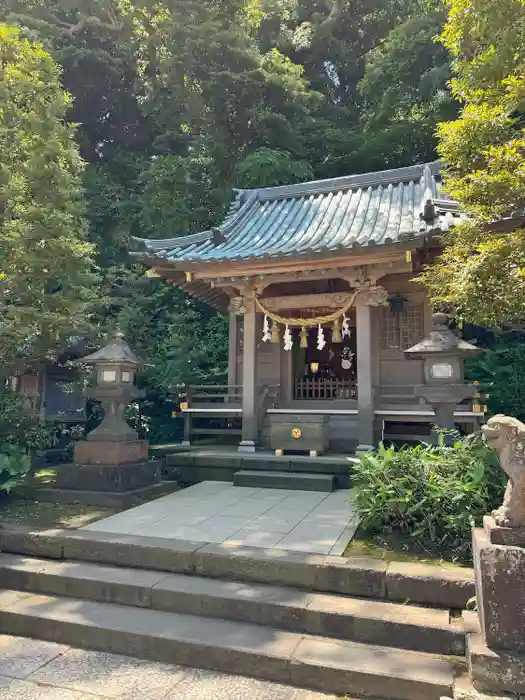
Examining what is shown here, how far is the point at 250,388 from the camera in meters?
9.41

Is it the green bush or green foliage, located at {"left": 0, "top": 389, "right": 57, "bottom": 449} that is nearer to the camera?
the green bush

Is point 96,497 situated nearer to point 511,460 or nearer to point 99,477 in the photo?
point 99,477

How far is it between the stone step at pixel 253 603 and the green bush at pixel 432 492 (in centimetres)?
89

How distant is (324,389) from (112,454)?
19.3ft

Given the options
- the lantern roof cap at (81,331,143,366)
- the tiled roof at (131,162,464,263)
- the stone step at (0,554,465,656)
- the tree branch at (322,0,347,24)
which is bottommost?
the stone step at (0,554,465,656)

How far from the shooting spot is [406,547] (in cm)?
457

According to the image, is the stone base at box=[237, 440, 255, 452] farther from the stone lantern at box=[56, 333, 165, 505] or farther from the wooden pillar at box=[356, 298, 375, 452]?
the wooden pillar at box=[356, 298, 375, 452]

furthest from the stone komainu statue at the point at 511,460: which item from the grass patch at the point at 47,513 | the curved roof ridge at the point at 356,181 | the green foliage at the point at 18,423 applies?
the curved roof ridge at the point at 356,181

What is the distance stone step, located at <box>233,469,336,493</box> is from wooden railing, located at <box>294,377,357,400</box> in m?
3.23

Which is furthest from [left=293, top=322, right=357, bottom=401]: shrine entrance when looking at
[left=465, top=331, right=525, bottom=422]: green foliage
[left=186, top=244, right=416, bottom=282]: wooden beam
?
[left=465, top=331, right=525, bottom=422]: green foliage

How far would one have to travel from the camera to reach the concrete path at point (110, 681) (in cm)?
321

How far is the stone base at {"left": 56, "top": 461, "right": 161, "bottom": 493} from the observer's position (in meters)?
6.96

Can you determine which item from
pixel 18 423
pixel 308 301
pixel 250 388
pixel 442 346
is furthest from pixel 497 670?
pixel 308 301

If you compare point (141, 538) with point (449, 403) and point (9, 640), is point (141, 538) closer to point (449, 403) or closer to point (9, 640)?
point (9, 640)
